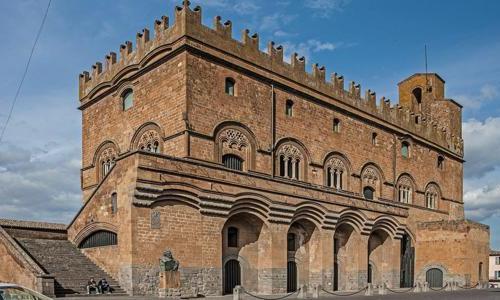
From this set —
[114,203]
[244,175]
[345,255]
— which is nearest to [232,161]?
[244,175]

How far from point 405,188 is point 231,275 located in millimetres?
18646

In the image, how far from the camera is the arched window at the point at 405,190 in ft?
119

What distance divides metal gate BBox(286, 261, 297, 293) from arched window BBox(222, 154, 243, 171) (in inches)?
206

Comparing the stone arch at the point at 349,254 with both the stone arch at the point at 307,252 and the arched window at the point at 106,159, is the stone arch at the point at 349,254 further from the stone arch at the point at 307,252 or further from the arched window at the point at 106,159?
the arched window at the point at 106,159

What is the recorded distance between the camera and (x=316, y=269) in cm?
2544

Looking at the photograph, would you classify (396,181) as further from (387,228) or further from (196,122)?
(196,122)

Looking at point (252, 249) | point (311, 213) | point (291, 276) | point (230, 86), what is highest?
point (230, 86)

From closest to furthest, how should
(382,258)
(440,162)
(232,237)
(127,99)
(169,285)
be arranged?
1. (169,285)
2. (232,237)
3. (127,99)
4. (382,258)
5. (440,162)

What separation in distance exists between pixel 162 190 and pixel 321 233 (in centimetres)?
967

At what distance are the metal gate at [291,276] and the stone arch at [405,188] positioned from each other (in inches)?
508

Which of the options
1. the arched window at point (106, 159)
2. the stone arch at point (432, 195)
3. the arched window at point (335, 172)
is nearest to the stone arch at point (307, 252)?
the arched window at point (335, 172)

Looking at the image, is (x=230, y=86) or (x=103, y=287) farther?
(x=230, y=86)

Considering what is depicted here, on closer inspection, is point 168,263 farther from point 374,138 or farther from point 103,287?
point 374,138

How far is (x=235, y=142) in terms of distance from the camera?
25125 mm
